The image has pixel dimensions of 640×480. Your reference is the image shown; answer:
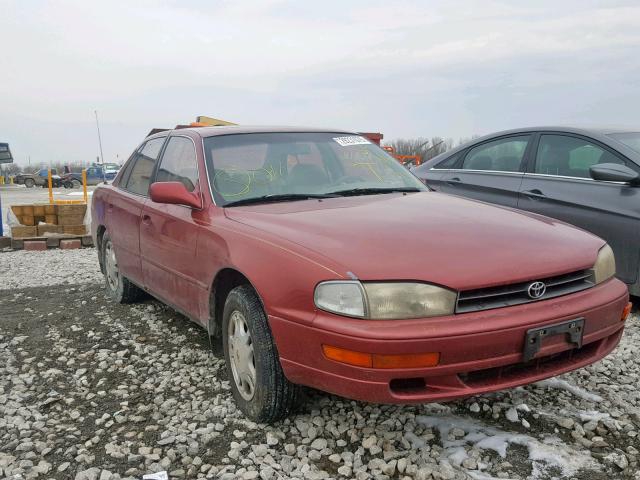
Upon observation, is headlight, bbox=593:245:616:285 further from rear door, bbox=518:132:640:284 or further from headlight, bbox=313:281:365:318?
rear door, bbox=518:132:640:284

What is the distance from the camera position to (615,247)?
411 centimetres

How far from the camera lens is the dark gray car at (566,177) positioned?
407 cm

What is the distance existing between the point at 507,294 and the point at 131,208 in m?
2.99

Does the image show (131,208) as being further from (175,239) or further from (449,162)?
(449,162)

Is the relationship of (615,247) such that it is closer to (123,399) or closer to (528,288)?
(528,288)

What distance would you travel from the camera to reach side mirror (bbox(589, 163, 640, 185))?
4004 millimetres

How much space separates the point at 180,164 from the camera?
144 inches

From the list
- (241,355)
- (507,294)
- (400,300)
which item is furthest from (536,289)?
(241,355)

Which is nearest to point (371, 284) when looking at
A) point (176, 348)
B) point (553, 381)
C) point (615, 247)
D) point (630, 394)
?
point (553, 381)

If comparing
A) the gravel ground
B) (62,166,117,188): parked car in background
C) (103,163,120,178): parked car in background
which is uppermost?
the gravel ground

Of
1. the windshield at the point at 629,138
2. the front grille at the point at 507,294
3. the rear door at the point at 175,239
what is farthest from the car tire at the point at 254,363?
the windshield at the point at 629,138

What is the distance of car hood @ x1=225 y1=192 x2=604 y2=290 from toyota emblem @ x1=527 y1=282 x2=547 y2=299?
0.13ft

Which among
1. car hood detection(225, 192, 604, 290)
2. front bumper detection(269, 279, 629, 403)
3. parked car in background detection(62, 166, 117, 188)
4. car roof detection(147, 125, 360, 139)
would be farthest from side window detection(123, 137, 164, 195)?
parked car in background detection(62, 166, 117, 188)

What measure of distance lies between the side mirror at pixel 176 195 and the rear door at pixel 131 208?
935 mm
